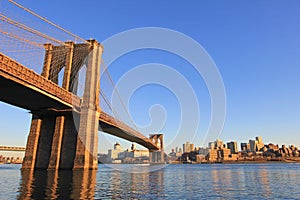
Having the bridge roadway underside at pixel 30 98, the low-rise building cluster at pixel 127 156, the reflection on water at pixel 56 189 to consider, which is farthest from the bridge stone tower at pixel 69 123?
the low-rise building cluster at pixel 127 156

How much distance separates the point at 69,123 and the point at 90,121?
4.55 meters

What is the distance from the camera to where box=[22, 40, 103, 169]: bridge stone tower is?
126 feet

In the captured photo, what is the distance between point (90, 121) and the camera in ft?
128

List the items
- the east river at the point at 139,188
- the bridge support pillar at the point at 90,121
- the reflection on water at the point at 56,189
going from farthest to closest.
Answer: the bridge support pillar at the point at 90,121 → the east river at the point at 139,188 → the reflection on water at the point at 56,189

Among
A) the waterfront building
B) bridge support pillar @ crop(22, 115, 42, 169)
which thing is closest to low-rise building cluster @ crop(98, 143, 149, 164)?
the waterfront building

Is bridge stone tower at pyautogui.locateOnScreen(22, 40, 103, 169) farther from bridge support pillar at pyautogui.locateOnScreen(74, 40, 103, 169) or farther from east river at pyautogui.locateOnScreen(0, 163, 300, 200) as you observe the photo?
east river at pyautogui.locateOnScreen(0, 163, 300, 200)

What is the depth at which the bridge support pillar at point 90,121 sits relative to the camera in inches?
1477

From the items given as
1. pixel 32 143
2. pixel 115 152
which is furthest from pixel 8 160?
pixel 32 143

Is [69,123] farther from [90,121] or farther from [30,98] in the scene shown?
[30,98]

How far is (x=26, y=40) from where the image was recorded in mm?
36938

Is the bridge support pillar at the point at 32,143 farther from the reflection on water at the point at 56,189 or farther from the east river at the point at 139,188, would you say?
the reflection on water at the point at 56,189

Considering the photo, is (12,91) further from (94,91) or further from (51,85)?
(94,91)

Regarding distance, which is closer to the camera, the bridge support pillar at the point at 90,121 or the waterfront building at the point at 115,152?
the bridge support pillar at the point at 90,121

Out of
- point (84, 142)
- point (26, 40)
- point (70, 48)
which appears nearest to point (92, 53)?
point (70, 48)
